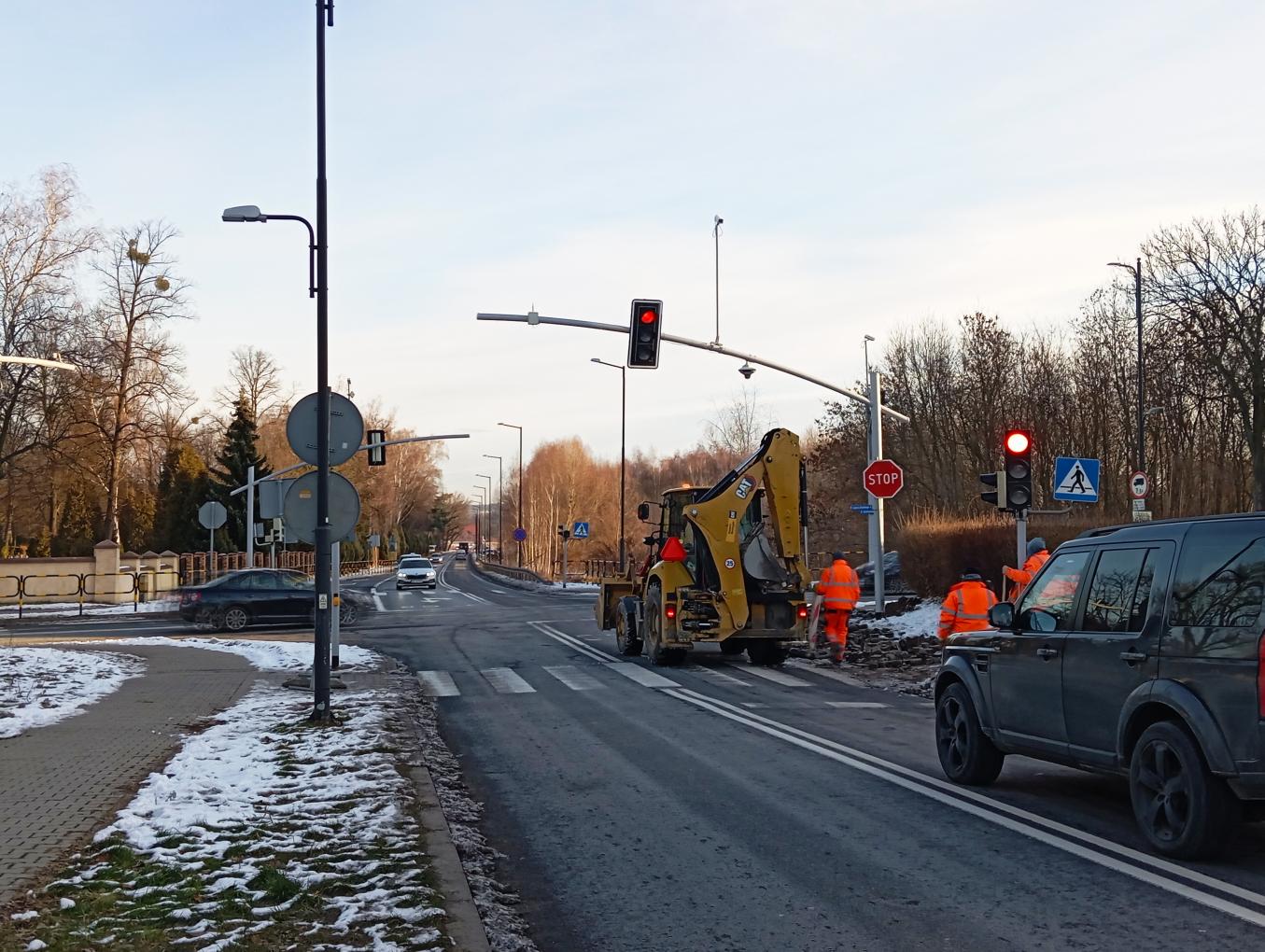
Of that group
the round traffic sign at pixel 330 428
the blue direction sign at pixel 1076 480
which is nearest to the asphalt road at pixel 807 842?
the round traffic sign at pixel 330 428

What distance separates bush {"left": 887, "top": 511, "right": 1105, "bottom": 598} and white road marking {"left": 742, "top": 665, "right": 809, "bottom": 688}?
311 inches

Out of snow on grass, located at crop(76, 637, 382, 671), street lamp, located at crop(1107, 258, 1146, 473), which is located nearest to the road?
snow on grass, located at crop(76, 637, 382, 671)

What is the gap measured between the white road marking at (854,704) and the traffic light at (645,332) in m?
8.50

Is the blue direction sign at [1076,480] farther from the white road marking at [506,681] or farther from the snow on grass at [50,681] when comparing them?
the snow on grass at [50,681]

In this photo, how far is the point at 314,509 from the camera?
1234 centimetres

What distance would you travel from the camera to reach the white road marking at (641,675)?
1609 centimetres

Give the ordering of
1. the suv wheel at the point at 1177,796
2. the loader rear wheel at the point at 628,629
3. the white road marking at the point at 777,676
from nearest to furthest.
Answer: the suv wheel at the point at 1177,796 < the white road marking at the point at 777,676 < the loader rear wheel at the point at 628,629

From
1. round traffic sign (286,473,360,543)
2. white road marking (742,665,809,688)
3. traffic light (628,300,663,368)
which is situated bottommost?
white road marking (742,665,809,688)

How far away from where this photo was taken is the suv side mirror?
8.10m

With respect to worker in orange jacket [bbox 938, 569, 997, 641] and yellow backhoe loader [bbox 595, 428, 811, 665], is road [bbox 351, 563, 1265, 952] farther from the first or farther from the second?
yellow backhoe loader [bbox 595, 428, 811, 665]

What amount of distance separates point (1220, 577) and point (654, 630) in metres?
12.8

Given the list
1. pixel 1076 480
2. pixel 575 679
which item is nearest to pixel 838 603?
pixel 1076 480

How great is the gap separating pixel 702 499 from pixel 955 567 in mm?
8629

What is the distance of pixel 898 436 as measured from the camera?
53250 mm
